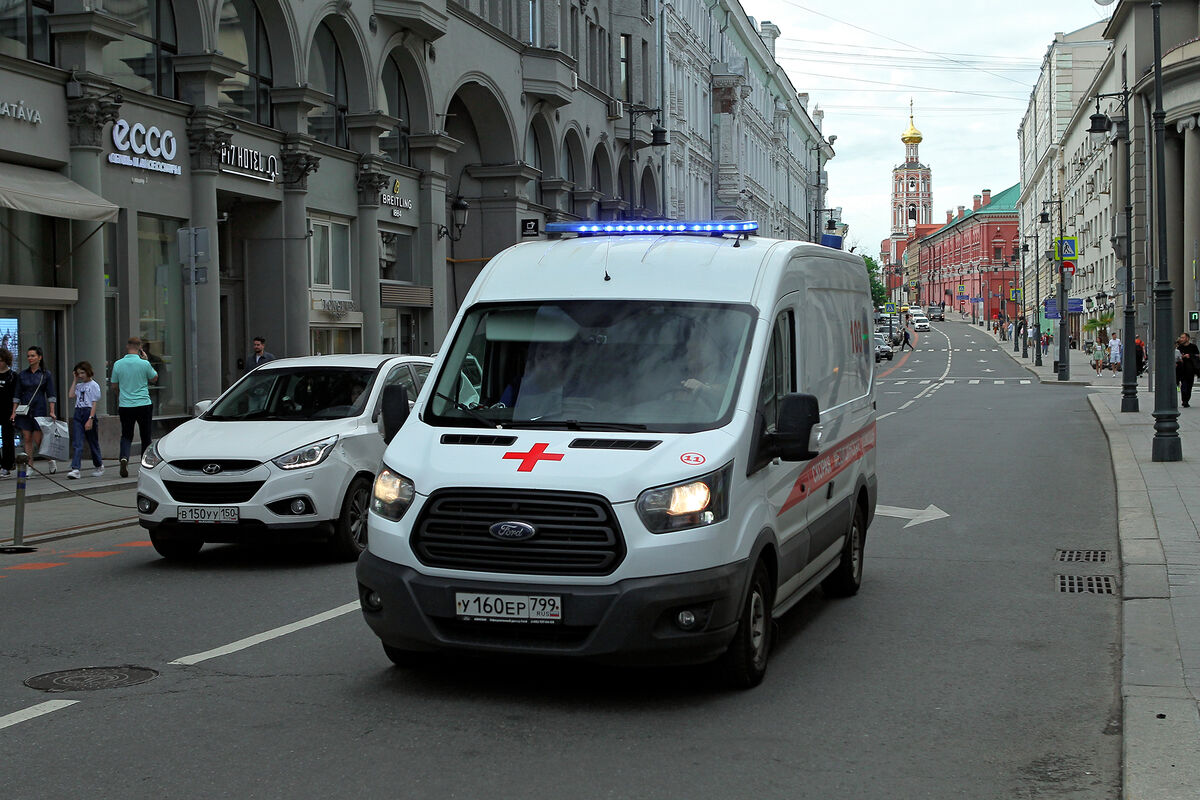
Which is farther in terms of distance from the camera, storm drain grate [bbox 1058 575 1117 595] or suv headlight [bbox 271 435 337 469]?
suv headlight [bbox 271 435 337 469]

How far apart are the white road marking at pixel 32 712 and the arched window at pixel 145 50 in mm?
17010

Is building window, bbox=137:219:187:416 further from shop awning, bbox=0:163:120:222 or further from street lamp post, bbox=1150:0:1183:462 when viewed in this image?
street lamp post, bbox=1150:0:1183:462

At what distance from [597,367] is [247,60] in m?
20.6

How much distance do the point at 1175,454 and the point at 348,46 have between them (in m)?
18.6

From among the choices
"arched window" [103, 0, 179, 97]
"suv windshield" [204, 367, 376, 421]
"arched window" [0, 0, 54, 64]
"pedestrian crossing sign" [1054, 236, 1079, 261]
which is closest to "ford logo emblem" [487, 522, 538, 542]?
"suv windshield" [204, 367, 376, 421]

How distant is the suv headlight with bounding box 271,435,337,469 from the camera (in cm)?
1034

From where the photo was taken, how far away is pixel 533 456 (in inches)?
247

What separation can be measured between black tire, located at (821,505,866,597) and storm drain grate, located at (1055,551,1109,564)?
2.47 m

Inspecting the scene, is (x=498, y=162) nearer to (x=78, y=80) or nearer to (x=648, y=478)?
(x=78, y=80)

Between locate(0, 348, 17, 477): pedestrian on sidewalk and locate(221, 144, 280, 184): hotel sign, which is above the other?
locate(221, 144, 280, 184): hotel sign

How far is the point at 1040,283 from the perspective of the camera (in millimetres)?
118375

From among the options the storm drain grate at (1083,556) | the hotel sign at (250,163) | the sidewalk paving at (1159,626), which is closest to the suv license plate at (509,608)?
the sidewalk paving at (1159,626)

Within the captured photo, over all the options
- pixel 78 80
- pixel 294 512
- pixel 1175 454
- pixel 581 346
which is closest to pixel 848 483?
pixel 581 346

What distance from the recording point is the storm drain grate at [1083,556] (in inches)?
432
